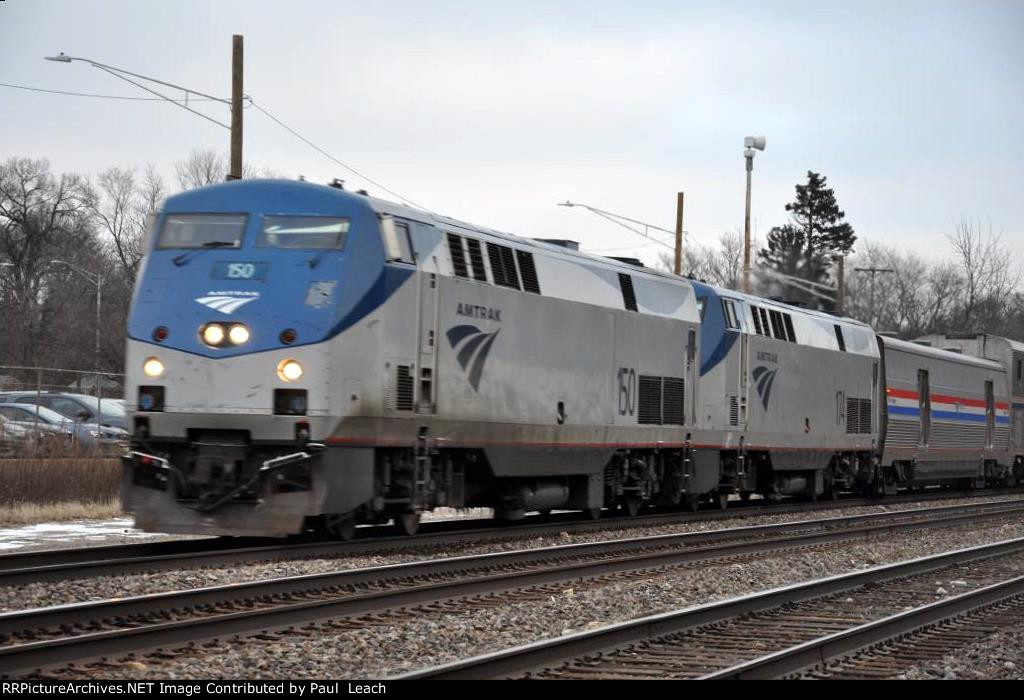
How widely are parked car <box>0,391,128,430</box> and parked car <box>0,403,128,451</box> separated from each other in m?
0.16

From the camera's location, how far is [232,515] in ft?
42.9

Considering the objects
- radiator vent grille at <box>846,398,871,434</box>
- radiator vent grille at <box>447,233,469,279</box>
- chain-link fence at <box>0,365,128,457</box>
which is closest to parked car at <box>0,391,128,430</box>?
chain-link fence at <box>0,365,128,457</box>

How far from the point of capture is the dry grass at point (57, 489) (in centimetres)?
1986

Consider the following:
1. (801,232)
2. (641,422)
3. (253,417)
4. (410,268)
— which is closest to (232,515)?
(253,417)

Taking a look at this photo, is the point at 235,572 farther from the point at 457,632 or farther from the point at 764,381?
the point at 764,381

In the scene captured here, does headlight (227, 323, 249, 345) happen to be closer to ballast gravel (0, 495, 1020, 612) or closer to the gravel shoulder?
ballast gravel (0, 495, 1020, 612)

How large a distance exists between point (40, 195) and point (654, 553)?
210 ft

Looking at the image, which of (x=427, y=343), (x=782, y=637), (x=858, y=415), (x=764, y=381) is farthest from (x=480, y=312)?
(x=858, y=415)

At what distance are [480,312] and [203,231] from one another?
3.46 metres

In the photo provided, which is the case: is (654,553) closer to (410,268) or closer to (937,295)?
(410,268)

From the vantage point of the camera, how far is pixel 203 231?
45.4 ft

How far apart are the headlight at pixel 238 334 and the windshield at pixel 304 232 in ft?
3.07
